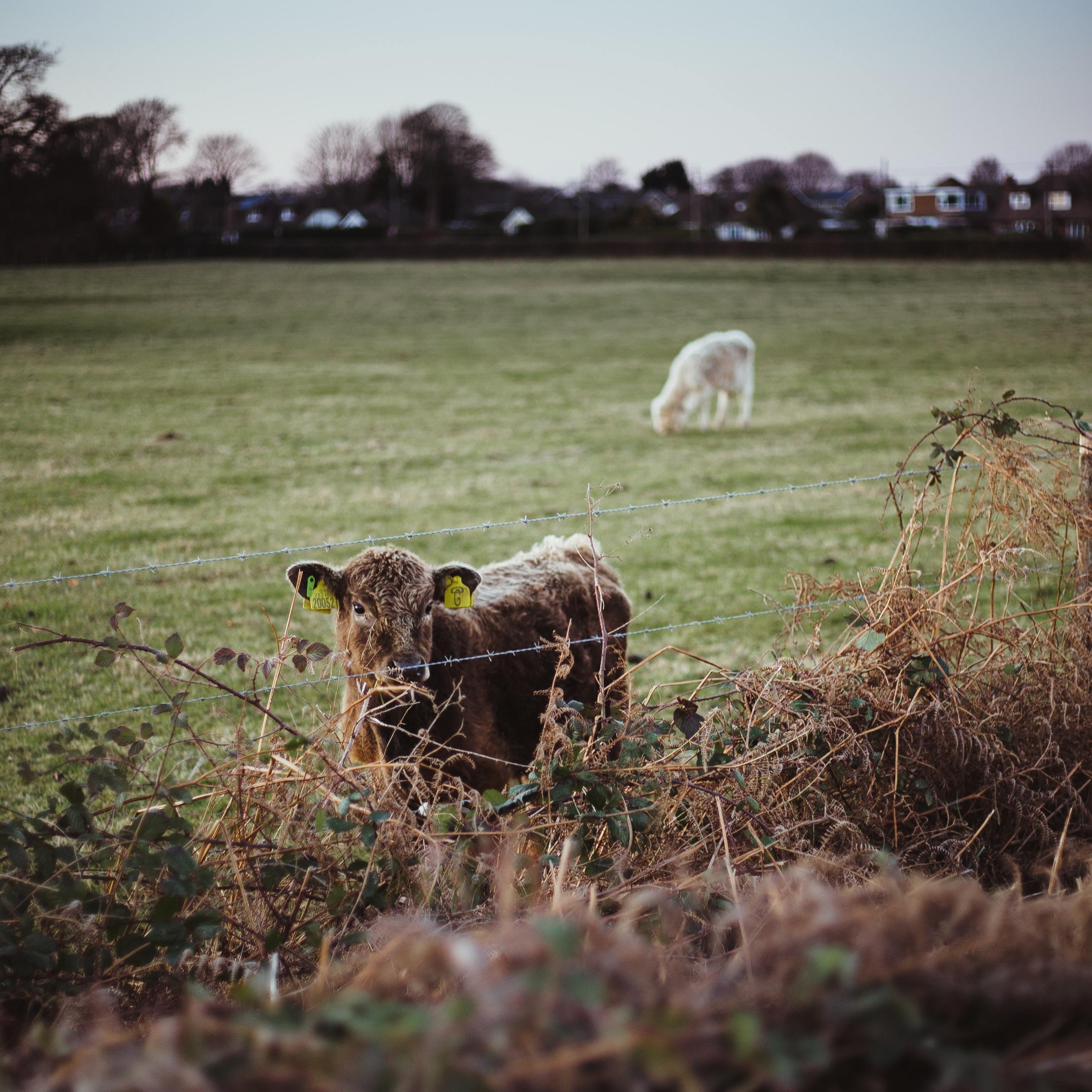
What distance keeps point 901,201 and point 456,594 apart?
3845 inches

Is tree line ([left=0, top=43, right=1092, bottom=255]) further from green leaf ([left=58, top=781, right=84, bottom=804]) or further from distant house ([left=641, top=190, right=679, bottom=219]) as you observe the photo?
green leaf ([left=58, top=781, right=84, bottom=804])

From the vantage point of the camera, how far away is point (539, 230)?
79.0m

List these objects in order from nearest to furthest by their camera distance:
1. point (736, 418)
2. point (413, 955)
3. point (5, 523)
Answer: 1. point (413, 955)
2. point (5, 523)
3. point (736, 418)

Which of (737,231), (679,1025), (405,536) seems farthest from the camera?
(737,231)

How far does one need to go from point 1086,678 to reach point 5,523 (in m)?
11.1

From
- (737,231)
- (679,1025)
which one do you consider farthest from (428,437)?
(737,231)

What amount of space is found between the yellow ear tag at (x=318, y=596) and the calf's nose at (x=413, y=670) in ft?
1.64

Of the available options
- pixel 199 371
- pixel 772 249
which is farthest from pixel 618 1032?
pixel 772 249

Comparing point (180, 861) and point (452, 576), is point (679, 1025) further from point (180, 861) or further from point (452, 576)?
point (452, 576)

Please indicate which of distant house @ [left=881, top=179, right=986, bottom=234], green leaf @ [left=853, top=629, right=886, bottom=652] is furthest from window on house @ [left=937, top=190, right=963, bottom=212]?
green leaf @ [left=853, top=629, right=886, bottom=652]

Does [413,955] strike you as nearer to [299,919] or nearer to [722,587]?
[299,919]

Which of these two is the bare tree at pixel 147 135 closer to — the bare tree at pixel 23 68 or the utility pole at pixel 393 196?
the bare tree at pixel 23 68

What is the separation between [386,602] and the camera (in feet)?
14.7

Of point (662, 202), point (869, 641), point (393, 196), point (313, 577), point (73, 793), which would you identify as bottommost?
point (73, 793)
